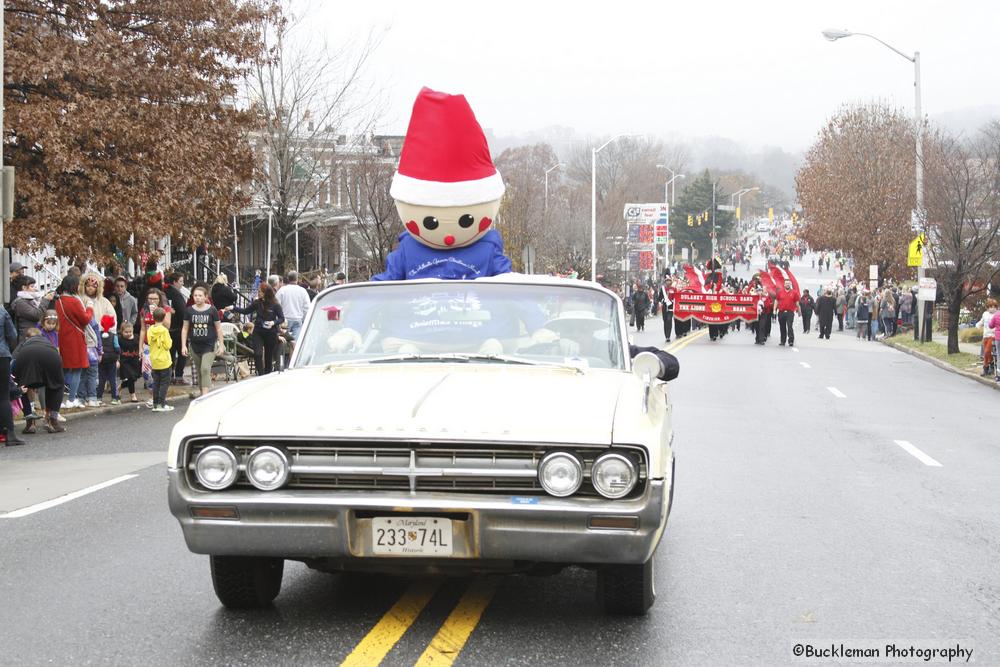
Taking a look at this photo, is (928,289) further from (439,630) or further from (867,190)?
(439,630)

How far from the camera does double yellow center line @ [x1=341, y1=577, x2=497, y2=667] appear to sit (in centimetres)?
498

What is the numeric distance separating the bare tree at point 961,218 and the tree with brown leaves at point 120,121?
18.8 m

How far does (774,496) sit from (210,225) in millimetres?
13135

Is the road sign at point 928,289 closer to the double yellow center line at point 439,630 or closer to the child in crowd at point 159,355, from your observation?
the child in crowd at point 159,355

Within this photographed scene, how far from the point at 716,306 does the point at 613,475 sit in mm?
30821

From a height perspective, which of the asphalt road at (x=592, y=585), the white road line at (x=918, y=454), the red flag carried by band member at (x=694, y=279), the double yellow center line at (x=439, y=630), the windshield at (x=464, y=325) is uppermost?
the windshield at (x=464, y=325)

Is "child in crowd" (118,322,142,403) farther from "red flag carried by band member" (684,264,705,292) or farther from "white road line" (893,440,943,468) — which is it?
"red flag carried by band member" (684,264,705,292)

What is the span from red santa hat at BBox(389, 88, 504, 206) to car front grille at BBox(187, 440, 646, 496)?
15.2ft

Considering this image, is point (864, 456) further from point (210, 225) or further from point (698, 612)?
point (210, 225)

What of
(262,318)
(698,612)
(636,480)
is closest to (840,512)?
(698,612)

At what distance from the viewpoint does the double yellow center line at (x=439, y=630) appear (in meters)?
4.98

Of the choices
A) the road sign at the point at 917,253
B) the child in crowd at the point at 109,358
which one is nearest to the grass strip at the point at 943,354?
the road sign at the point at 917,253

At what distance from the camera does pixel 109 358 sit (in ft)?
55.8

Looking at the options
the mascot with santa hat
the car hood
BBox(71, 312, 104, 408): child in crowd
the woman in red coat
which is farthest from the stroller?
the car hood
